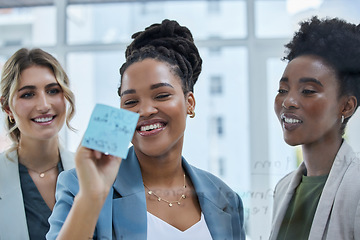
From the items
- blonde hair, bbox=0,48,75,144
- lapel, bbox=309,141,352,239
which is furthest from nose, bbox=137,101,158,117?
lapel, bbox=309,141,352,239

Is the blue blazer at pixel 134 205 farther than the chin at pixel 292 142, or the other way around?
the chin at pixel 292 142

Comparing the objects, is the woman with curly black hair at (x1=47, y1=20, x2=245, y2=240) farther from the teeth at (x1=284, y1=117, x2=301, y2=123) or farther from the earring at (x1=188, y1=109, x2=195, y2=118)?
the teeth at (x1=284, y1=117, x2=301, y2=123)

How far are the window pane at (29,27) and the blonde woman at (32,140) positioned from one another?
0.05m

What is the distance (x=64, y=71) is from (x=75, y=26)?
0.13 metres

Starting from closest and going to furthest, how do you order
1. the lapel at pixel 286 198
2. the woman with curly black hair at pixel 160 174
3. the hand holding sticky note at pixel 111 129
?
the hand holding sticky note at pixel 111 129 → the woman with curly black hair at pixel 160 174 → the lapel at pixel 286 198

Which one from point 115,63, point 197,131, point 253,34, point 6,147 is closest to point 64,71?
point 115,63

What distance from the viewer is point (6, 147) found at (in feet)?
3.06

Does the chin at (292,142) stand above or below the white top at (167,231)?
above

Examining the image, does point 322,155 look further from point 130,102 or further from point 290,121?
point 130,102

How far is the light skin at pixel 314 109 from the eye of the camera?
2.84ft

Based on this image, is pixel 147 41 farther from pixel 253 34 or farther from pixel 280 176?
pixel 280 176

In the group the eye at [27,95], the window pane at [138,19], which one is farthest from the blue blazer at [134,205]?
the window pane at [138,19]

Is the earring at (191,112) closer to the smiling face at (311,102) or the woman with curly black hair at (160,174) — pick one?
the woman with curly black hair at (160,174)

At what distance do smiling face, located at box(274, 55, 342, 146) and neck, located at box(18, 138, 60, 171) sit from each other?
57cm
